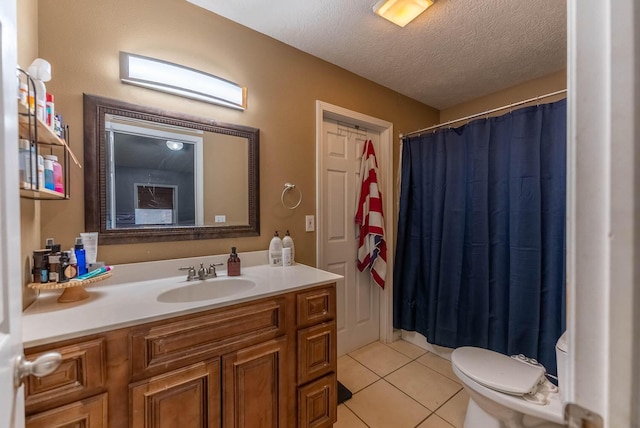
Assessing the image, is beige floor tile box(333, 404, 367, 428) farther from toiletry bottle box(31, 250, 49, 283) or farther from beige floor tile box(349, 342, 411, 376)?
toiletry bottle box(31, 250, 49, 283)

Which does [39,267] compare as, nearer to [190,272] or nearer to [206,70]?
[190,272]

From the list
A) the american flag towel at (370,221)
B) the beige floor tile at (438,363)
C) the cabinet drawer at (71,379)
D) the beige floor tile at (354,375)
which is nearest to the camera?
the cabinet drawer at (71,379)

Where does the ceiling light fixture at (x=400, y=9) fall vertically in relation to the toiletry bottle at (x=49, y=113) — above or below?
above

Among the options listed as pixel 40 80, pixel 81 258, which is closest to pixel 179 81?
pixel 40 80

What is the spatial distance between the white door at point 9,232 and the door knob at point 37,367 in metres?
0.02

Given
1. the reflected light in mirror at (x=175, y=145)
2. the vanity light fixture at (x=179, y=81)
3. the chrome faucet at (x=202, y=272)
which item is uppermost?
the vanity light fixture at (x=179, y=81)

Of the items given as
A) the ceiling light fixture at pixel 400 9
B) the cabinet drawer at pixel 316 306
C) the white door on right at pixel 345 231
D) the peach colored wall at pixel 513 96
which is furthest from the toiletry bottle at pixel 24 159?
the peach colored wall at pixel 513 96

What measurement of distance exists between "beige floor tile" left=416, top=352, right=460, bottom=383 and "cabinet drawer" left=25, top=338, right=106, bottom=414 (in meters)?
2.13

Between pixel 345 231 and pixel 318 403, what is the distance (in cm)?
125

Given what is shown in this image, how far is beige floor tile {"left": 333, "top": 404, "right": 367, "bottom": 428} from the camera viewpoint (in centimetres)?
149

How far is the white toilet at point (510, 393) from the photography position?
116cm

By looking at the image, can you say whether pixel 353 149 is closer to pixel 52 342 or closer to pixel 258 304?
pixel 258 304

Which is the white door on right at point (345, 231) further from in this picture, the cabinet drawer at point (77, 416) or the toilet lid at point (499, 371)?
the cabinet drawer at point (77, 416)

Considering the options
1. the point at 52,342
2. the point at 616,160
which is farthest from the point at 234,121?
the point at 616,160
